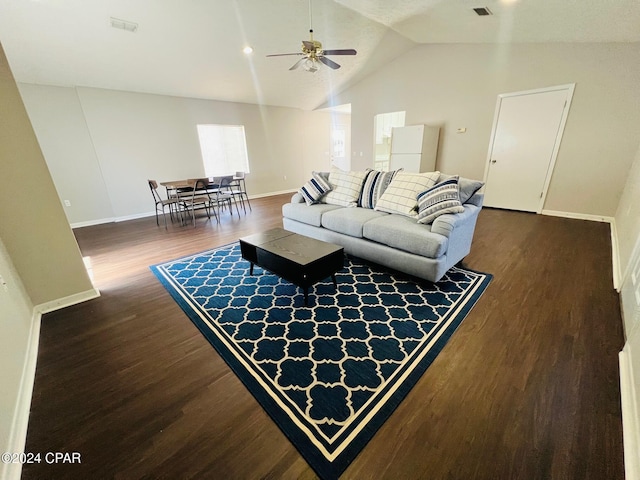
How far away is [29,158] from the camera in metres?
1.92

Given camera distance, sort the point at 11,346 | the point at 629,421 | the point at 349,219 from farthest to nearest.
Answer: the point at 349,219 → the point at 11,346 → the point at 629,421

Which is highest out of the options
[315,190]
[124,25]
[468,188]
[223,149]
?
[124,25]

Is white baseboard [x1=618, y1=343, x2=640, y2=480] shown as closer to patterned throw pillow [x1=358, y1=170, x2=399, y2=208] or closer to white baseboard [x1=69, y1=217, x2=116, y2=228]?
patterned throw pillow [x1=358, y1=170, x2=399, y2=208]

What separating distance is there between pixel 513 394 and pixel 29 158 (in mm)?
3530

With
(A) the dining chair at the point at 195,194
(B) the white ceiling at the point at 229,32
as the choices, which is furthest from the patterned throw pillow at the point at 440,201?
(A) the dining chair at the point at 195,194

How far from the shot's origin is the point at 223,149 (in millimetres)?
6426

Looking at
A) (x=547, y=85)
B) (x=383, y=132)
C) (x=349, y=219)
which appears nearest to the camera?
(x=349, y=219)

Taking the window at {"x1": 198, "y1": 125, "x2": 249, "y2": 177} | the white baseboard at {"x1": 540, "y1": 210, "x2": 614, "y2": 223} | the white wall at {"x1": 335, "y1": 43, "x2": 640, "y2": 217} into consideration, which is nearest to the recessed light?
A: the window at {"x1": 198, "y1": 125, "x2": 249, "y2": 177}

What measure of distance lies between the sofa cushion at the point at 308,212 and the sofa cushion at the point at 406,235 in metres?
0.71

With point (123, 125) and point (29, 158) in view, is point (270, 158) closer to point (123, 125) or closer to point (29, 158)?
point (123, 125)

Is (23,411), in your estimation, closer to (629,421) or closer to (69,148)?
(629,421)

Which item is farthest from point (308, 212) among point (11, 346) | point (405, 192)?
point (11, 346)

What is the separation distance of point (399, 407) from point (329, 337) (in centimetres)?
60

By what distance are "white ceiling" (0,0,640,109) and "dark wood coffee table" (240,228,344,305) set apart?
321 cm
